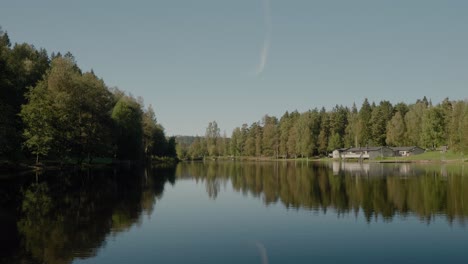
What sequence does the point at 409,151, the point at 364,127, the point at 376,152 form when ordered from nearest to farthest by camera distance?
1. the point at 409,151
2. the point at 376,152
3. the point at 364,127

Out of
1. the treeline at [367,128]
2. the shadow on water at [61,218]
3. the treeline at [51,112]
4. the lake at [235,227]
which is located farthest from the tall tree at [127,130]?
the treeline at [367,128]

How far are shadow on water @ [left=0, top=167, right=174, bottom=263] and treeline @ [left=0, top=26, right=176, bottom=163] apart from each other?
67.7 ft

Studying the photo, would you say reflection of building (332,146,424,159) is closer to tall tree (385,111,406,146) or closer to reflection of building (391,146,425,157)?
reflection of building (391,146,425,157)

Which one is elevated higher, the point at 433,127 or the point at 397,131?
the point at 433,127

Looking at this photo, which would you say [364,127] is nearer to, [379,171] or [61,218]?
[379,171]

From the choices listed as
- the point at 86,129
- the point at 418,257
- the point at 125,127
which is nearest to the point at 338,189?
the point at 418,257

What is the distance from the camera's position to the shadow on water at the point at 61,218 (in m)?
18.5

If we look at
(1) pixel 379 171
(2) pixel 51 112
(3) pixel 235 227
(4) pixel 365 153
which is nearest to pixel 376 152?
(4) pixel 365 153

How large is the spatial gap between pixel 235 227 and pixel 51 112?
2302 inches

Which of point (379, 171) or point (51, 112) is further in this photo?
point (379, 171)

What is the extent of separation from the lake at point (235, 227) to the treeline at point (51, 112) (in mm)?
29609

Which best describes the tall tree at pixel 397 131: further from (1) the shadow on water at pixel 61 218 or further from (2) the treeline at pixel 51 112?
(1) the shadow on water at pixel 61 218

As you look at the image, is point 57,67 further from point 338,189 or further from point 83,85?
point 338,189

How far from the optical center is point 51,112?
7350 cm
